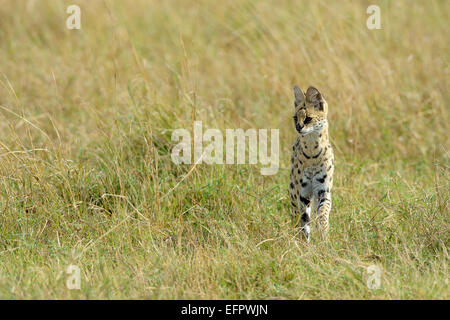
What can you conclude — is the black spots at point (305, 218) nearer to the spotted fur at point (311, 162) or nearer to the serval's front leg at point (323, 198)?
the spotted fur at point (311, 162)

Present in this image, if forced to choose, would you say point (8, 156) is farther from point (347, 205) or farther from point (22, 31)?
point (22, 31)

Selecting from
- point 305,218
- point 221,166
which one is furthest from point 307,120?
point 221,166

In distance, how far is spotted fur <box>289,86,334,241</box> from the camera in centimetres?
468

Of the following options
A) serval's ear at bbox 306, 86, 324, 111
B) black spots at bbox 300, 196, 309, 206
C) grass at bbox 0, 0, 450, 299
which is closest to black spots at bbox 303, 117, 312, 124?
serval's ear at bbox 306, 86, 324, 111

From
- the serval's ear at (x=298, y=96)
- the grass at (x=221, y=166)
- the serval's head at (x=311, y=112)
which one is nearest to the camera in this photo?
the grass at (x=221, y=166)

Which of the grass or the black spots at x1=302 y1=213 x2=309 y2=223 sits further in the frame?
the black spots at x1=302 y1=213 x2=309 y2=223

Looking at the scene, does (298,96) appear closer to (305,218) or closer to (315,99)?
(315,99)

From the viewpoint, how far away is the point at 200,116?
19.5ft

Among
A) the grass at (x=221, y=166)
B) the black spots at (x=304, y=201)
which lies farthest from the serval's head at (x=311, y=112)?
the grass at (x=221, y=166)

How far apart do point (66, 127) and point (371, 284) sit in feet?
13.4

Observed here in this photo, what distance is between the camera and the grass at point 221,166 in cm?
425

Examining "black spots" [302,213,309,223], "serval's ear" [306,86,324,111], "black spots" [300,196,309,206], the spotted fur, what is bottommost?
"black spots" [302,213,309,223]

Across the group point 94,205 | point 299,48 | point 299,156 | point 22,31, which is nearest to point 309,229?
point 299,156

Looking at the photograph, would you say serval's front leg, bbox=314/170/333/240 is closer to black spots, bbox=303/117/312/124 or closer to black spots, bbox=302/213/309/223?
black spots, bbox=302/213/309/223
